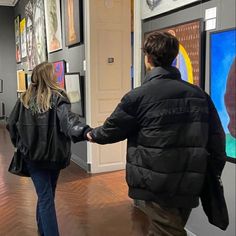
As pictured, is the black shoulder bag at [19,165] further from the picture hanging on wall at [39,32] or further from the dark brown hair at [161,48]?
the picture hanging on wall at [39,32]

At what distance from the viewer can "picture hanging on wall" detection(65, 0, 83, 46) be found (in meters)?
5.37

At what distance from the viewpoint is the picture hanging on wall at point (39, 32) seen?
25.6 ft

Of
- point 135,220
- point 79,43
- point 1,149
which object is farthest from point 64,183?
point 1,149

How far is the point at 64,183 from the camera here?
16.3ft

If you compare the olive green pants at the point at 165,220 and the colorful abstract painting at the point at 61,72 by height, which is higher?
the colorful abstract painting at the point at 61,72

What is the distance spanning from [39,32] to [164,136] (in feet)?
23.0

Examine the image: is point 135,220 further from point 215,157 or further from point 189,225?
point 215,157

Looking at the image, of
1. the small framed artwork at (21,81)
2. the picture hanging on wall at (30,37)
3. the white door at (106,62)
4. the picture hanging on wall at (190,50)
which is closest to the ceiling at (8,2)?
the picture hanging on wall at (30,37)

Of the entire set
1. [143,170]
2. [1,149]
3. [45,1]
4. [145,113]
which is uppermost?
[45,1]

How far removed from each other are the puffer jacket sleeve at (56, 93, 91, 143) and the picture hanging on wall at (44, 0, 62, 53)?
406 centimetres

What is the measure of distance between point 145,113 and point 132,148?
0.72 ft

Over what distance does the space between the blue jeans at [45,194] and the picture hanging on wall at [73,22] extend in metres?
3.00

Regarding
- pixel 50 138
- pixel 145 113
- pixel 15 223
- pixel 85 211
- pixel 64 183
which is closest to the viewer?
pixel 145 113

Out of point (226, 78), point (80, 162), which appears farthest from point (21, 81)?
point (226, 78)
